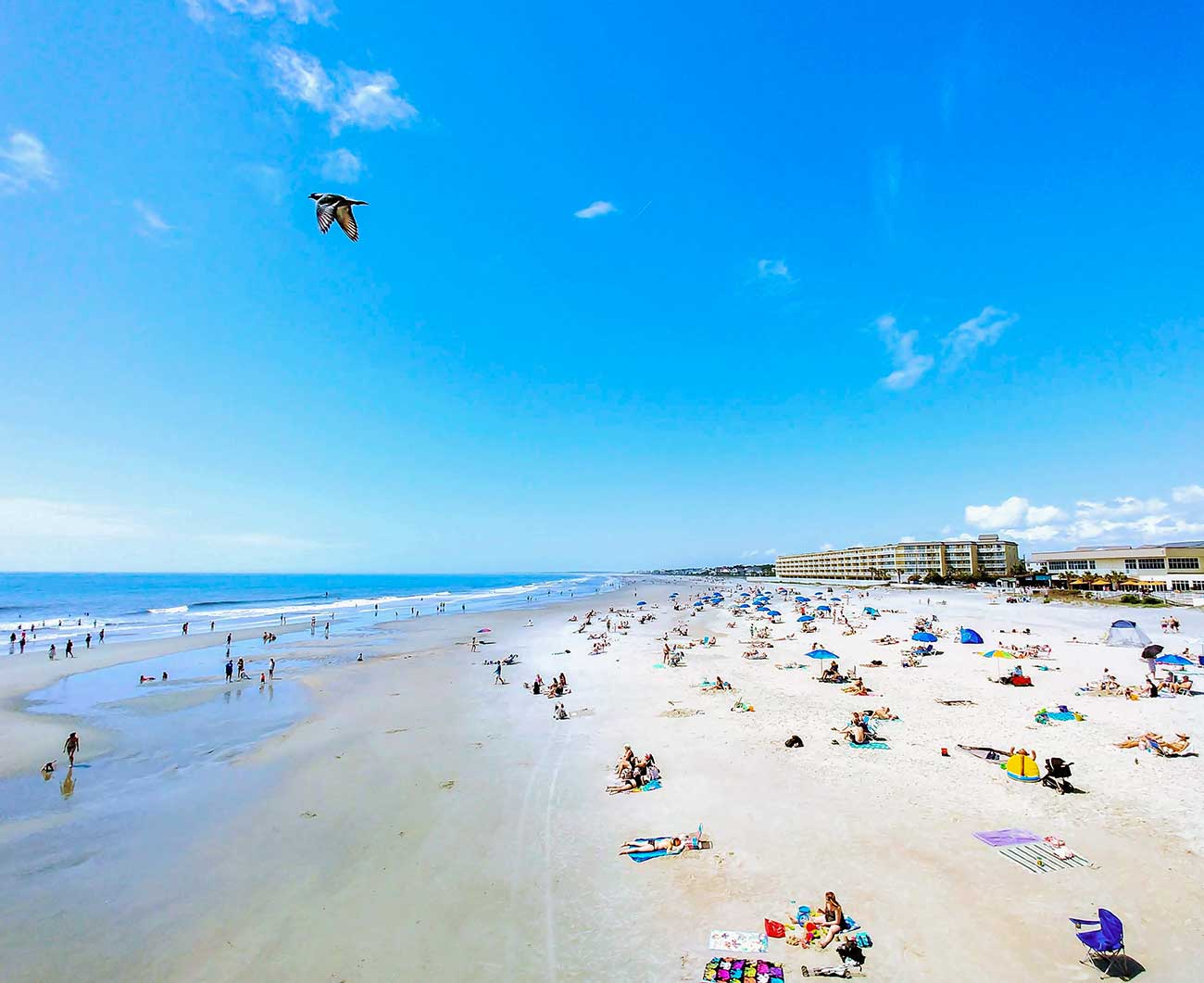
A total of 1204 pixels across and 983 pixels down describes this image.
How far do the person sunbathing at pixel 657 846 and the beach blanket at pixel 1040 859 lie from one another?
219 inches

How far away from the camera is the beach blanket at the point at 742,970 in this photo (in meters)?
6.97

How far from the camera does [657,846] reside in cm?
1027

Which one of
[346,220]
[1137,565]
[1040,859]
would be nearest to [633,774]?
[1040,859]

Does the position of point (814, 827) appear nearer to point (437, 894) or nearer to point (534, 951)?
point (534, 951)

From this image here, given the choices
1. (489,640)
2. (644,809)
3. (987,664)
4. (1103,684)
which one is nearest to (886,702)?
(1103,684)

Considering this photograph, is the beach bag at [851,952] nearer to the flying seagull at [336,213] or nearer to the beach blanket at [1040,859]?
the beach blanket at [1040,859]

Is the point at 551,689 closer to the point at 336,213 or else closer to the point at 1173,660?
the point at 336,213

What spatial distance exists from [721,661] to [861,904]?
21.6 m

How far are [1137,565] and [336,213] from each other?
113814 mm

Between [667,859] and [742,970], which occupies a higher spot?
→ [742,970]

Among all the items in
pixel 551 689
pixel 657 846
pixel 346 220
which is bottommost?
pixel 551 689

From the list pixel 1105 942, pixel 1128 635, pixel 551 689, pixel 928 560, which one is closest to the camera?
pixel 1105 942

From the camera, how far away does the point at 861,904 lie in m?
8.50

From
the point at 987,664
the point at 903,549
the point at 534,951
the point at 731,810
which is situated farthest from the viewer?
the point at 903,549
